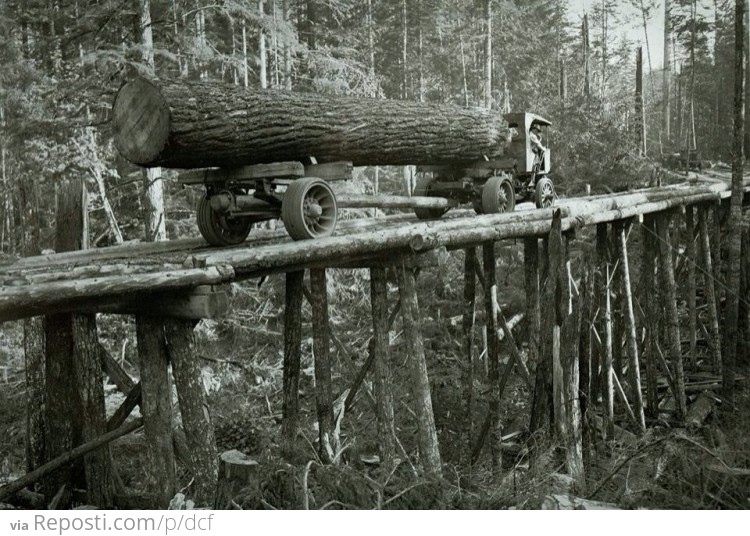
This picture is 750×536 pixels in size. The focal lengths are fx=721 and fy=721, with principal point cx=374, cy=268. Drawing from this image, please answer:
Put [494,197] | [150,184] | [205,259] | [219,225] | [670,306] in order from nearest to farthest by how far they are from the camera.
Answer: [205,259], [219,225], [494,197], [150,184], [670,306]

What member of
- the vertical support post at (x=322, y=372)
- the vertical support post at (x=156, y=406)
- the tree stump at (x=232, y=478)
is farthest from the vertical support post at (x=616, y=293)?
the vertical support post at (x=156, y=406)

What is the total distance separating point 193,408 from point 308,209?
1930mm

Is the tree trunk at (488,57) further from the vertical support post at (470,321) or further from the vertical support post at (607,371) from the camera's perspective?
the vertical support post at (470,321)

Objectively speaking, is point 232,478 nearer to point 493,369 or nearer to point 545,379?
point 545,379

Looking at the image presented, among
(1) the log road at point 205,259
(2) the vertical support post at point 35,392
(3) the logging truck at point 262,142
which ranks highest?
(3) the logging truck at point 262,142

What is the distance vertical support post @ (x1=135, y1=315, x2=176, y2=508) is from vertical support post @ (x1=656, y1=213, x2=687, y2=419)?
7.52 m

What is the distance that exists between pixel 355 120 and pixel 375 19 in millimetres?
16628

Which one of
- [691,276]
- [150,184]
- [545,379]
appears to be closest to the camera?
[545,379]

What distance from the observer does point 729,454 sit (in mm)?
5539

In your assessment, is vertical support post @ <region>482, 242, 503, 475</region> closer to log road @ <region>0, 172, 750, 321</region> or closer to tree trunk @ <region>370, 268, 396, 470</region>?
log road @ <region>0, 172, 750, 321</region>

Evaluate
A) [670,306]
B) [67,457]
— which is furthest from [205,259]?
[670,306]

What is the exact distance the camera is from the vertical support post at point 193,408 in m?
4.29

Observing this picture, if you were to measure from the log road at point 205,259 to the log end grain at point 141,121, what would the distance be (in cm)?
76

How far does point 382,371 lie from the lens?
6418mm
